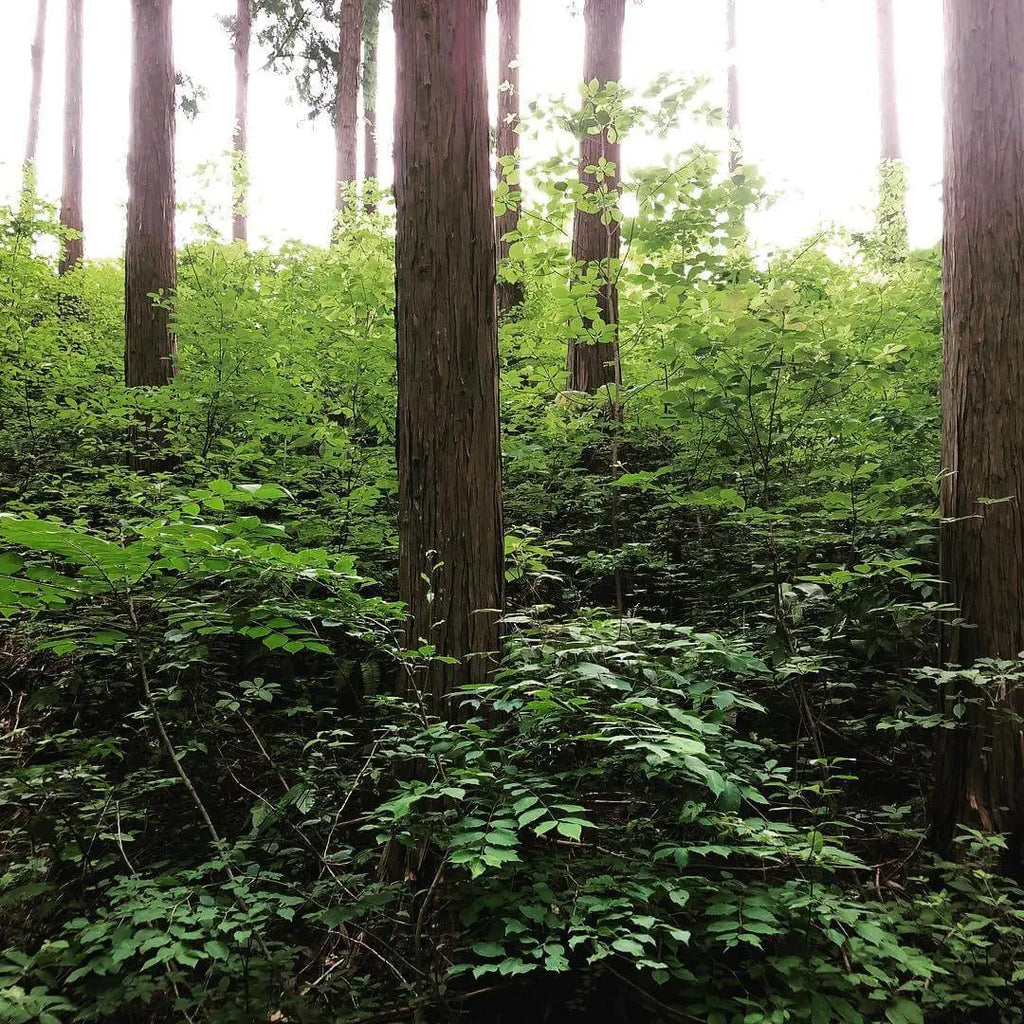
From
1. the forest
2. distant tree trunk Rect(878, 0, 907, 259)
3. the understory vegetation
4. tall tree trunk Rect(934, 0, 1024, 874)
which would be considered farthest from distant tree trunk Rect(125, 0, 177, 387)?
distant tree trunk Rect(878, 0, 907, 259)

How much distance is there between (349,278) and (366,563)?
8.15 ft

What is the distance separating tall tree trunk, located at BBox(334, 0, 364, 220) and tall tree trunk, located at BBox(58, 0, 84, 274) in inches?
208

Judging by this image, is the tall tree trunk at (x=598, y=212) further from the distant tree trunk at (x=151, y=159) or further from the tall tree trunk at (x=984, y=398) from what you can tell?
the distant tree trunk at (x=151, y=159)

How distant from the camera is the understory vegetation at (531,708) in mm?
2133

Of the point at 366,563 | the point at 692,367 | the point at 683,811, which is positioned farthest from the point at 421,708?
the point at 692,367

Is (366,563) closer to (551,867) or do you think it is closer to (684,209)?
(551,867)

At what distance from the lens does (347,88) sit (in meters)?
13.6

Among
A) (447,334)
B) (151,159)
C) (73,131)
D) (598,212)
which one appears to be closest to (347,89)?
(73,131)

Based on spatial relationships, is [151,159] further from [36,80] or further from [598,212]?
[36,80]

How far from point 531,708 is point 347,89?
48.4 ft

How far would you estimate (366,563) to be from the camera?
13.1 ft

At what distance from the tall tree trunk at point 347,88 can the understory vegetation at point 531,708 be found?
9.59 m

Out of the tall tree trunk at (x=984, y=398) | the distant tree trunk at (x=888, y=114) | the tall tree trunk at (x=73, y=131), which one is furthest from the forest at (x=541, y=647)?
the tall tree trunk at (x=73, y=131)

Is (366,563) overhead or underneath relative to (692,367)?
underneath
